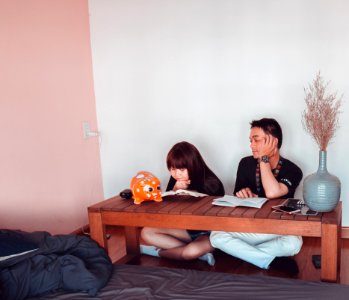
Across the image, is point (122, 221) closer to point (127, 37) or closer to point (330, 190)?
point (330, 190)

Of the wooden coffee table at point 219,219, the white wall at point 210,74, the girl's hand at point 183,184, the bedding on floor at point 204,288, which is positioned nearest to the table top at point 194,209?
the wooden coffee table at point 219,219

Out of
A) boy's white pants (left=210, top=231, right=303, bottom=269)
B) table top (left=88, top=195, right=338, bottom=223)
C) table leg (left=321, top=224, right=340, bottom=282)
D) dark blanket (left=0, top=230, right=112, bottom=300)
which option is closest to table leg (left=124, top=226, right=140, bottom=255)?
table top (left=88, top=195, right=338, bottom=223)

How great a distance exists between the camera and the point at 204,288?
175 cm

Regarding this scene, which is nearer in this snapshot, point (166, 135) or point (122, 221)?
point (122, 221)

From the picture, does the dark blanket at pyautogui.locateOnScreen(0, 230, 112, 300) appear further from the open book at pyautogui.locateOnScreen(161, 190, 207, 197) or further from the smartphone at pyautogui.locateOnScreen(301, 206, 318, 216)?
the smartphone at pyautogui.locateOnScreen(301, 206, 318, 216)

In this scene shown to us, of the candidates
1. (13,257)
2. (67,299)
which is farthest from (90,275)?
(13,257)

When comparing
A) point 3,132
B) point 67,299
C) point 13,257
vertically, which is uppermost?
point 3,132

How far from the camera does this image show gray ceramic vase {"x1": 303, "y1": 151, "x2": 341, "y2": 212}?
1.88 metres

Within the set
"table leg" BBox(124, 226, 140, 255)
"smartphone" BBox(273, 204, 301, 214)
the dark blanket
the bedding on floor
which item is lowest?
"table leg" BBox(124, 226, 140, 255)

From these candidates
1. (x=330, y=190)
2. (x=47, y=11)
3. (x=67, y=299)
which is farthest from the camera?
(x=47, y=11)

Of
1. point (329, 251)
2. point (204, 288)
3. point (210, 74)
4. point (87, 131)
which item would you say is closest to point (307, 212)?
point (329, 251)

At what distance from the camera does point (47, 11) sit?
2.83 metres

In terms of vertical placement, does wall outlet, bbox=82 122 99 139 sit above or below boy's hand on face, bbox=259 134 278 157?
above

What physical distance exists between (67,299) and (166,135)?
1.73 m
